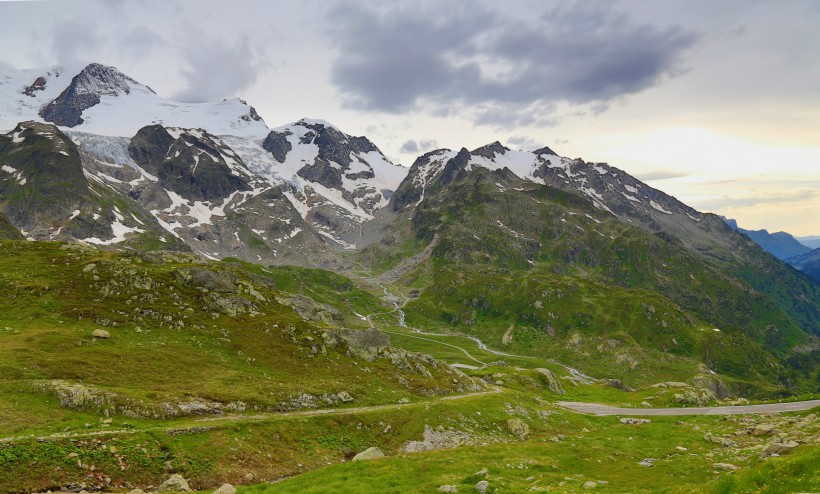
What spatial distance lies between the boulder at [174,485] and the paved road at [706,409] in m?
64.3

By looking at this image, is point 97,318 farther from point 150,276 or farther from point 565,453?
point 565,453

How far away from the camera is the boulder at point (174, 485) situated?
3197cm

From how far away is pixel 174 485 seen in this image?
32.4m

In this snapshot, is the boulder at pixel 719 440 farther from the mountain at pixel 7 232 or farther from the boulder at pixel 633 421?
the mountain at pixel 7 232

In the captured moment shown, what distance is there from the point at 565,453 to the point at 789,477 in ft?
68.5

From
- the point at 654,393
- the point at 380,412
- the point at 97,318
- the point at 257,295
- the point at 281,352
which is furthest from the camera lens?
the point at 654,393

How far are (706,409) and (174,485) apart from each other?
7757cm

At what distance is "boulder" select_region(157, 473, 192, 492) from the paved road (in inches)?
2532

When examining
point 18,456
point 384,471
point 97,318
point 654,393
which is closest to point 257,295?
point 97,318

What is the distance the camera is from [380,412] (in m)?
53.5

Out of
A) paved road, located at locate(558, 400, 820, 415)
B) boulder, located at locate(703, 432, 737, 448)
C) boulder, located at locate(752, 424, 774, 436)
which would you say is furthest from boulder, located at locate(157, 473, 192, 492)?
paved road, located at locate(558, 400, 820, 415)

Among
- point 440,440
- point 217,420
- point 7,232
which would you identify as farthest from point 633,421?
point 7,232

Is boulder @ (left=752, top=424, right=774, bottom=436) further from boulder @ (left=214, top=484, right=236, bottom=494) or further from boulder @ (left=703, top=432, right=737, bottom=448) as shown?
boulder @ (left=214, top=484, right=236, bottom=494)

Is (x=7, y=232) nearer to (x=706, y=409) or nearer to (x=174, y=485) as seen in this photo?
(x=174, y=485)
